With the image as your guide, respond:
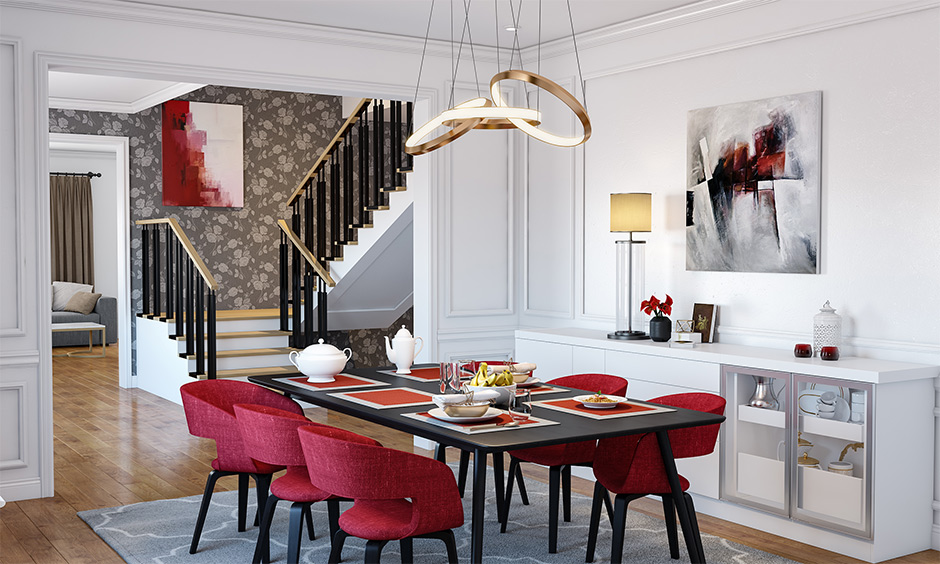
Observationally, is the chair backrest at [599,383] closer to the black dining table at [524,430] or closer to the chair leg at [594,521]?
the black dining table at [524,430]

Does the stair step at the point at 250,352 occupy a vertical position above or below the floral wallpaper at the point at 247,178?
below

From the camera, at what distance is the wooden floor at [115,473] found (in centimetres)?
410

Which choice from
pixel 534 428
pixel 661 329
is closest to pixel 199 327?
pixel 661 329

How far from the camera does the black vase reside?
5191 mm

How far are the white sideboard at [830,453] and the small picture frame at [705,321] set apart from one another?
20 centimetres

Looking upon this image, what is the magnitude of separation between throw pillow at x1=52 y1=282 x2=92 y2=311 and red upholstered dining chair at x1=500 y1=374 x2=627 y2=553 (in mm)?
9633

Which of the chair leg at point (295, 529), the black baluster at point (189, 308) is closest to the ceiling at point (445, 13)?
the black baluster at point (189, 308)

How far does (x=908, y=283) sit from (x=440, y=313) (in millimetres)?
3205

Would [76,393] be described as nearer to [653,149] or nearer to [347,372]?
[347,372]

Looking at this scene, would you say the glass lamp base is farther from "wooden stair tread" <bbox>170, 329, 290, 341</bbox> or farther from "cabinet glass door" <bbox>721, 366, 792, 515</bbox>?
"wooden stair tread" <bbox>170, 329, 290, 341</bbox>

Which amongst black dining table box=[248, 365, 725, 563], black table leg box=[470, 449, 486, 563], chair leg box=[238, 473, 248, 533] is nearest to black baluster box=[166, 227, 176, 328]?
chair leg box=[238, 473, 248, 533]

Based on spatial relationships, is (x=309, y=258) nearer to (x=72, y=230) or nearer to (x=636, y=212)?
(x=636, y=212)

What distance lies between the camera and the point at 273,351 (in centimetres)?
802

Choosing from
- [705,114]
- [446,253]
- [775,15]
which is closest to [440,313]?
[446,253]
